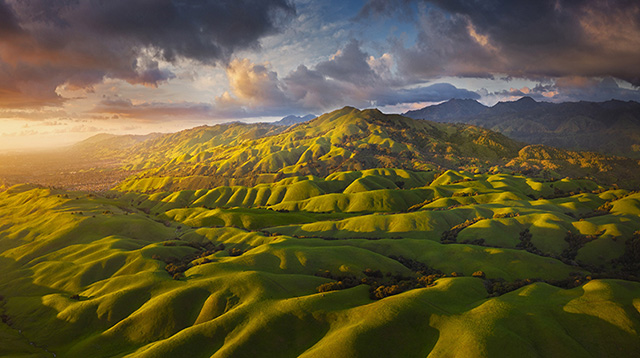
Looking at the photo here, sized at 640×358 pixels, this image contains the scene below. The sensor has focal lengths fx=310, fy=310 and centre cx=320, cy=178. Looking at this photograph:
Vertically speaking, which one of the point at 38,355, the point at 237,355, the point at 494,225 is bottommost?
the point at 494,225

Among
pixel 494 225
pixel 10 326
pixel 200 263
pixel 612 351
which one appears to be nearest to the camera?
pixel 612 351

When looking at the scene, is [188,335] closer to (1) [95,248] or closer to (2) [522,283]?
(2) [522,283]

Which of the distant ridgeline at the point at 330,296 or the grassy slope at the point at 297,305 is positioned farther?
the distant ridgeline at the point at 330,296

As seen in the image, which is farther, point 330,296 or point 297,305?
point 330,296

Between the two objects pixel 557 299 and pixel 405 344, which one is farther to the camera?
pixel 557 299

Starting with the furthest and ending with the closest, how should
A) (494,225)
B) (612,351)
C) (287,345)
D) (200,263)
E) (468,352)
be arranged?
(494,225) → (200,263) → (287,345) → (612,351) → (468,352)

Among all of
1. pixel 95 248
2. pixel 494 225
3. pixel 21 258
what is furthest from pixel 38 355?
pixel 494 225

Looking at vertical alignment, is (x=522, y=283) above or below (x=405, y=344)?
below

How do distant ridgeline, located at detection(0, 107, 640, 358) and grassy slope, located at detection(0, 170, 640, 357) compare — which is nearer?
grassy slope, located at detection(0, 170, 640, 357)

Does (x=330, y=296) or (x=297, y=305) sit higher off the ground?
(x=297, y=305)
